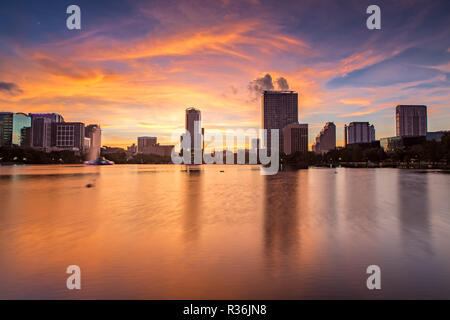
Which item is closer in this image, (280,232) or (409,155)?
(280,232)

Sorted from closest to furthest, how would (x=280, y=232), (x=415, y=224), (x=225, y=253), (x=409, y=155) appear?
1. (x=225, y=253)
2. (x=280, y=232)
3. (x=415, y=224)
4. (x=409, y=155)

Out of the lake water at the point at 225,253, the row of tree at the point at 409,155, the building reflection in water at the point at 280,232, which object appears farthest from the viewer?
the row of tree at the point at 409,155

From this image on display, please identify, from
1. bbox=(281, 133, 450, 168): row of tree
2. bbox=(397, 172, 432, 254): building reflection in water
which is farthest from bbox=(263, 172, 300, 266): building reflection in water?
bbox=(281, 133, 450, 168): row of tree

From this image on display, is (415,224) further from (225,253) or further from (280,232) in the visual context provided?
(225,253)

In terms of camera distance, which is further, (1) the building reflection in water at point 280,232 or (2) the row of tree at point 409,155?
(2) the row of tree at point 409,155

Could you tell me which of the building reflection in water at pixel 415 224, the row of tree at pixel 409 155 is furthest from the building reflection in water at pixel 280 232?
the row of tree at pixel 409 155

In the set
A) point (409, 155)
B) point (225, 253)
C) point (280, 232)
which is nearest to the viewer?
point (225, 253)

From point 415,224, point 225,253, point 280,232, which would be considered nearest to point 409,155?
point 415,224

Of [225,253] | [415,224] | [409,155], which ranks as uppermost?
[409,155]

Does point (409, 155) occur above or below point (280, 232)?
above

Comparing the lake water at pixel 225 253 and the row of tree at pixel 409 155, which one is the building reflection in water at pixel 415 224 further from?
the row of tree at pixel 409 155

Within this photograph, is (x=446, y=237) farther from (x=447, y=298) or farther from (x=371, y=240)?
(x=447, y=298)

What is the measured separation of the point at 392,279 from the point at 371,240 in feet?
16.9

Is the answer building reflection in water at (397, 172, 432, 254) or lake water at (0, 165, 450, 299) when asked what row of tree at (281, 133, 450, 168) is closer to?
building reflection in water at (397, 172, 432, 254)
